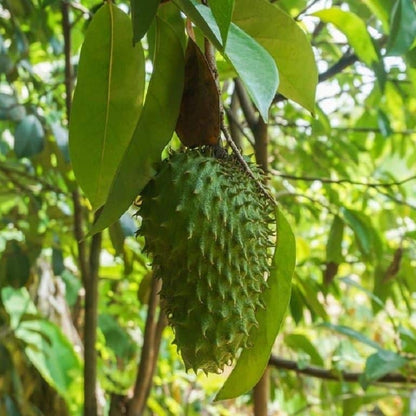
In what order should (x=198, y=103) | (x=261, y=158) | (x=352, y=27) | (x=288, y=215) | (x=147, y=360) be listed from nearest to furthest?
(x=198, y=103) → (x=352, y=27) → (x=261, y=158) → (x=147, y=360) → (x=288, y=215)

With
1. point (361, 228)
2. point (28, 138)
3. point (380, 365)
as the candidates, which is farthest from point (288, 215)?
point (28, 138)

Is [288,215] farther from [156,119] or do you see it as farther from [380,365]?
[156,119]

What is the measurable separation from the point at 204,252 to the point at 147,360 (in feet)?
2.18

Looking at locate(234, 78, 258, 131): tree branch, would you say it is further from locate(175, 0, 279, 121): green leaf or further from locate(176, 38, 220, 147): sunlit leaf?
locate(175, 0, 279, 121): green leaf

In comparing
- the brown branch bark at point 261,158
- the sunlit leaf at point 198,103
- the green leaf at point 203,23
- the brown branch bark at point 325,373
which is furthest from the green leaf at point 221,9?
the brown branch bark at point 325,373

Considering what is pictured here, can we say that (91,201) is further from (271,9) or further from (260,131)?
(260,131)

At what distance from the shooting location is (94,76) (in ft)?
2.10

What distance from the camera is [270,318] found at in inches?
24.9

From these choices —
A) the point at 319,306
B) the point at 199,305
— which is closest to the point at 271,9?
the point at 199,305

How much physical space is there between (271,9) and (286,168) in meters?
1.31

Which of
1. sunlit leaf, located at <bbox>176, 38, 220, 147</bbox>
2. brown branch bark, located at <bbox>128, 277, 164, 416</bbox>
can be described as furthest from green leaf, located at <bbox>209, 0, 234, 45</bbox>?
brown branch bark, located at <bbox>128, 277, 164, 416</bbox>

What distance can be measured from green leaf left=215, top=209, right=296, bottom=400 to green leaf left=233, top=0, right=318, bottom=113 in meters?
0.12

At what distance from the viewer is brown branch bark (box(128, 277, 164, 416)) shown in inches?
46.4

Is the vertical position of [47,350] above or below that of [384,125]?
below
